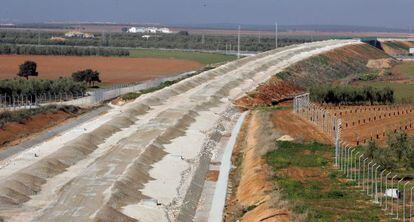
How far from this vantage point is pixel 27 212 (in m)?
26.3

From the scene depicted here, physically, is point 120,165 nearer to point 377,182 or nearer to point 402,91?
point 377,182

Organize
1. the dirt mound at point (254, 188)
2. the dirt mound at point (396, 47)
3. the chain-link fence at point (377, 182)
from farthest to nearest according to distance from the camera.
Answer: the dirt mound at point (396, 47)
the dirt mound at point (254, 188)
the chain-link fence at point (377, 182)

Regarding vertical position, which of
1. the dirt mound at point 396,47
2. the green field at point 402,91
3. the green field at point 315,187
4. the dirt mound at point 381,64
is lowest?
the dirt mound at point 396,47

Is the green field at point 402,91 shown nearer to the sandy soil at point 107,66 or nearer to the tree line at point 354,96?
the tree line at point 354,96

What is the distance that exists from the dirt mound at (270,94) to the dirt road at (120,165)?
288 cm

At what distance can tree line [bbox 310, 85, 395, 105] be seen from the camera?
60.5 m

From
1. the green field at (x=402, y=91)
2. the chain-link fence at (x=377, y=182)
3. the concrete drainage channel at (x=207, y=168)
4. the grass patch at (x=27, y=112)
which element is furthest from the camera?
the green field at (x=402, y=91)

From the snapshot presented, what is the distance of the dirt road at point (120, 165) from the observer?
26.8 m

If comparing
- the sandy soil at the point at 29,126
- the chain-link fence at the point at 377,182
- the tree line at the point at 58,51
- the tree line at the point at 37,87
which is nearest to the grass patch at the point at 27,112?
the sandy soil at the point at 29,126

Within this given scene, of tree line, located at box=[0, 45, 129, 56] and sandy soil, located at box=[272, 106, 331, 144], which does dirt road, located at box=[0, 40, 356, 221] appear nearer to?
sandy soil, located at box=[272, 106, 331, 144]

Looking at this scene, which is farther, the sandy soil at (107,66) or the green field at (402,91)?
the sandy soil at (107,66)

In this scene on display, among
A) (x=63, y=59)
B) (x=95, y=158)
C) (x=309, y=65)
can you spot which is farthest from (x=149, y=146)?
(x=63, y=59)

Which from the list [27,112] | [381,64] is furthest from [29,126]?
[381,64]

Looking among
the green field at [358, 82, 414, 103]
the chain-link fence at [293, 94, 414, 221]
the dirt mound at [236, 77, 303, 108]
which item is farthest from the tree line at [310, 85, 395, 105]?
the chain-link fence at [293, 94, 414, 221]
